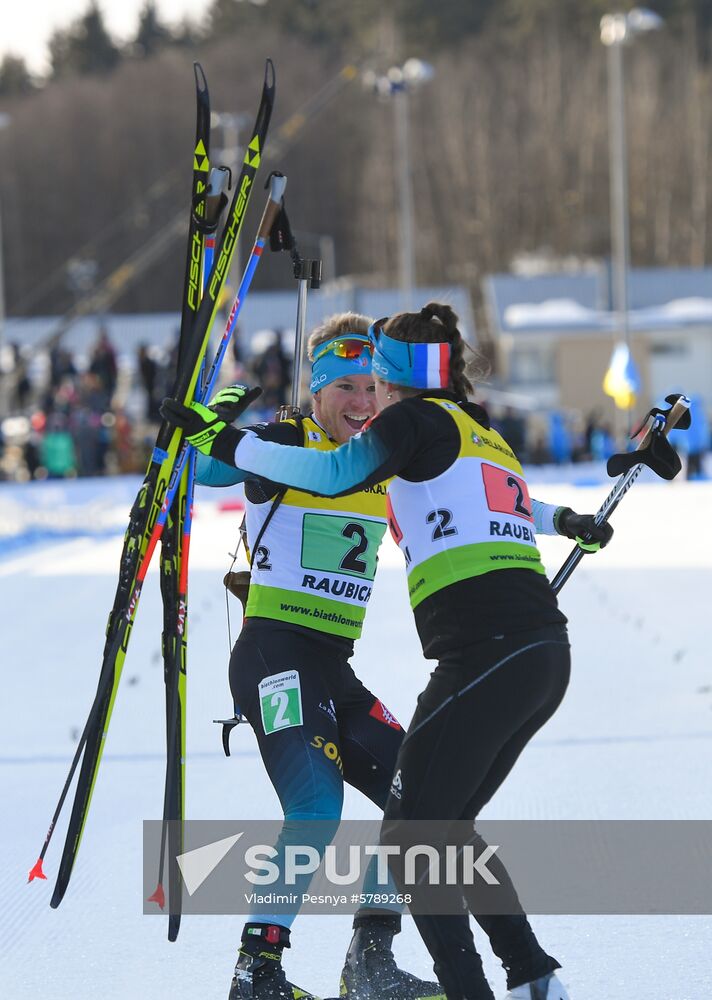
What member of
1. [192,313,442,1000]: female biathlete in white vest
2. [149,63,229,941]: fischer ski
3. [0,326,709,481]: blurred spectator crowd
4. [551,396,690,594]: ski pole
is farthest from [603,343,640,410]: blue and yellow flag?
[149,63,229,941]: fischer ski

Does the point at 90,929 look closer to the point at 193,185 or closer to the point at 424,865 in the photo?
Answer: the point at 424,865

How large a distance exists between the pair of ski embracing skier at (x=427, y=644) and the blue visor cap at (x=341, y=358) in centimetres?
23

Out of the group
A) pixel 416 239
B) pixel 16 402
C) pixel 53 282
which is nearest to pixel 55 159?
pixel 53 282

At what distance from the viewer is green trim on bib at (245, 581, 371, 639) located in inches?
131

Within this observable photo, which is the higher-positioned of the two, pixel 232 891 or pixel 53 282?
pixel 53 282

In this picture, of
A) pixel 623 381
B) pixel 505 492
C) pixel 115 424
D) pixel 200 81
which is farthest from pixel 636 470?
pixel 623 381

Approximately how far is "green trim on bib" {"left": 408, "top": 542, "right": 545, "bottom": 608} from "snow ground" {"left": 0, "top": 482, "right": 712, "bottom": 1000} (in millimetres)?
984

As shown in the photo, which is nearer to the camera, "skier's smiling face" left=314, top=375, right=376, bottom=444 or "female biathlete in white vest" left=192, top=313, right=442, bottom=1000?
"female biathlete in white vest" left=192, top=313, right=442, bottom=1000

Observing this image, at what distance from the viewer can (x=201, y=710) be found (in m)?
6.32

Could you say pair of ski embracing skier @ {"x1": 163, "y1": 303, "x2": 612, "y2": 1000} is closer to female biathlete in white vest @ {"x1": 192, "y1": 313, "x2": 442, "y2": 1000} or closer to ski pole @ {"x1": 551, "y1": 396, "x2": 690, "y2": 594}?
female biathlete in white vest @ {"x1": 192, "y1": 313, "x2": 442, "y2": 1000}

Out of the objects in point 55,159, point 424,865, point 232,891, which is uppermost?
point 55,159

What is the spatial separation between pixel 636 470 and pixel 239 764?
250 centimetres

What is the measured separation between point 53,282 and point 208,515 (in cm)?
5309

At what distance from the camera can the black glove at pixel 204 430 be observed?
292 centimetres
